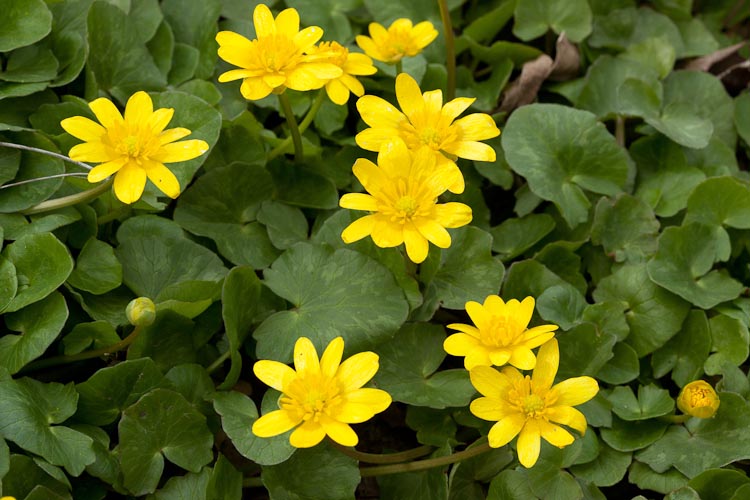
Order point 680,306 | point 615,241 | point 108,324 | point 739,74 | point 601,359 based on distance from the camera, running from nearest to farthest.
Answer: point 108,324
point 601,359
point 680,306
point 615,241
point 739,74

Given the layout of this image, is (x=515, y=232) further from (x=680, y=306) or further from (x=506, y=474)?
(x=506, y=474)

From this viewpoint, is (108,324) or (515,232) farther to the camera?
(515,232)

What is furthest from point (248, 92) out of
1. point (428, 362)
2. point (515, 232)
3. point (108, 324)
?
point (515, 232)

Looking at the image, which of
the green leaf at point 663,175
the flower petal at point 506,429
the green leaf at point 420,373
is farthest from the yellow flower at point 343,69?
the green leaf at point 663,175

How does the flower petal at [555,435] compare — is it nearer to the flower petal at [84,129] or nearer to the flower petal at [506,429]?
the flower petal at [506,429]

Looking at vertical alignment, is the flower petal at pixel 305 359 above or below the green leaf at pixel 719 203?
above

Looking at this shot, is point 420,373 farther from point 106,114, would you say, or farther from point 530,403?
point 106,114

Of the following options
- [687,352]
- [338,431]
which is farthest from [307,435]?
[687,352]
